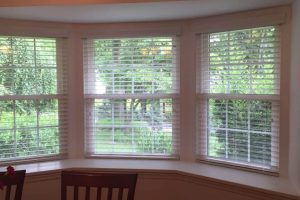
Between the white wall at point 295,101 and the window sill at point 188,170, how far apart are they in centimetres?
13

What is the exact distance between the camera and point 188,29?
8.44ft

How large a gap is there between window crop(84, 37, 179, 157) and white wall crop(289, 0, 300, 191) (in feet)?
3.13

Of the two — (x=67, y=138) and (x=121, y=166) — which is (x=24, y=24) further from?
(x=121, y=166)

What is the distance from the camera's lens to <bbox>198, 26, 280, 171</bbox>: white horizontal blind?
223 centimetres

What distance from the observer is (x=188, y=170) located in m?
2.40

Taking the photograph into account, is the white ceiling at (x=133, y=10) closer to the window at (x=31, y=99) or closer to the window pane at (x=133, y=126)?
the window at (x=31, y=99)

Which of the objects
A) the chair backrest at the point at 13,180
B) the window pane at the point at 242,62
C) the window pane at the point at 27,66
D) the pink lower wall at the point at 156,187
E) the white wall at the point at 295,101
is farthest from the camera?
the window pane at the point at 27,66

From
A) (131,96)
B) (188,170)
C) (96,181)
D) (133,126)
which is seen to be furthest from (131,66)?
(96,181)

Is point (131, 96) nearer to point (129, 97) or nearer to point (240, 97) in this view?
point (129, 97)

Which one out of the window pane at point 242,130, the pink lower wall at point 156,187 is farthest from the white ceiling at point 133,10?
the pink lower wall at point 156,187

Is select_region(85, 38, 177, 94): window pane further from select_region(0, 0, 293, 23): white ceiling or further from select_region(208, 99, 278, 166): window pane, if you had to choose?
select_region(208, 99, 278, 166): window pane

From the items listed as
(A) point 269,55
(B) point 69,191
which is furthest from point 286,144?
(B) point 69,191

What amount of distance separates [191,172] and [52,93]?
1.41 m

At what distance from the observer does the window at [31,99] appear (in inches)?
101
